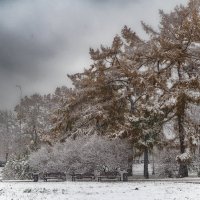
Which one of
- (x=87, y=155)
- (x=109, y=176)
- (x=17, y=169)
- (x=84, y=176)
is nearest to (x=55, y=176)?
(x=84, y=176)

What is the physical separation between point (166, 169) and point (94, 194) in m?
20.0

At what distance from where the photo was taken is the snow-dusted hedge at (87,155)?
1373 inches

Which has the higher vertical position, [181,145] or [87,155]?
[181,145]

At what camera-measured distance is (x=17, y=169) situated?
42.9 meters

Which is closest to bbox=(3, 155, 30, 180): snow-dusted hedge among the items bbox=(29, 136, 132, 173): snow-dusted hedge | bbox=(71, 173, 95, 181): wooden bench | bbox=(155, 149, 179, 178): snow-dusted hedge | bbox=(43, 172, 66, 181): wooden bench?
bbox=(29, 136, 132, 173): snow-dusted hedge

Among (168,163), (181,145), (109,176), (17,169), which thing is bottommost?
(109,176)

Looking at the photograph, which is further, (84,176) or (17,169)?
(17,169)

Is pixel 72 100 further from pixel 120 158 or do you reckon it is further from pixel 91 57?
pixel 120 158

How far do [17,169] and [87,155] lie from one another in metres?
11.0

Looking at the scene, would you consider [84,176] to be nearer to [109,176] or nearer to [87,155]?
[87,155]

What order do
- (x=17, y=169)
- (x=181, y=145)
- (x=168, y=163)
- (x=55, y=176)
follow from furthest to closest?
(x=17, y=169)
(x=168, y=163)
(x=181, y=145)
(x=55, y=176)

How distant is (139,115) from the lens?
1458 inches

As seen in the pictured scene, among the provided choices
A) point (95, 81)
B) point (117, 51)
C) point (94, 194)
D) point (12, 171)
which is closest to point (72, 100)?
point (95, 81)

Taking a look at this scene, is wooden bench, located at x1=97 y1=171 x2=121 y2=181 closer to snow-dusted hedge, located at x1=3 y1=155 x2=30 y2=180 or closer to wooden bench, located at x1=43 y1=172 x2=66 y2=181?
wooden bench, located at x1=43 y1=172 x2=66 y2=181
